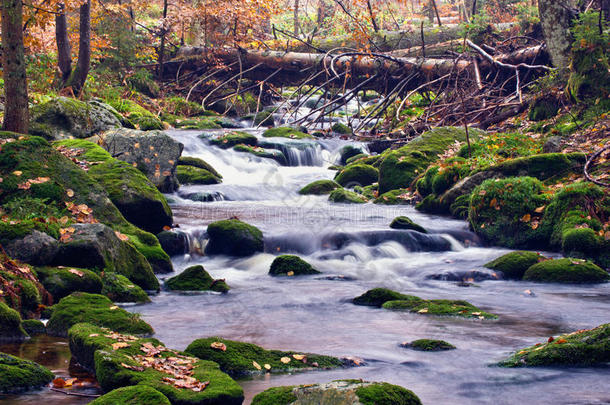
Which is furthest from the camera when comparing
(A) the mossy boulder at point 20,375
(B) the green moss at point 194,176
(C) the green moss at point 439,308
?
(B) the green moss at point 194,176

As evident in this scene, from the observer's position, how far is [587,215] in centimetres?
983

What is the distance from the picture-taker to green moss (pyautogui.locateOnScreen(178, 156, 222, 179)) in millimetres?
15836

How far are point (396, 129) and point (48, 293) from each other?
46.6 feet

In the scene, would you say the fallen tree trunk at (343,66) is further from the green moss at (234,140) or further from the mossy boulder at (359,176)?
the mossy boulder at (359,176)

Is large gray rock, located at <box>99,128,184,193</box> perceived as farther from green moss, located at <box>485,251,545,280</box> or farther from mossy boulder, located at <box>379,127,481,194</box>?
green moss, located at <box>485,251,545,280</box>

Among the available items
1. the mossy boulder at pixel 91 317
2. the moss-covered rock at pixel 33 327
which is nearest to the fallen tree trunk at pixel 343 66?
the mossy boulder at pixel 91 317

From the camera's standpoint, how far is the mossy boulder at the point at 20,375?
417cm

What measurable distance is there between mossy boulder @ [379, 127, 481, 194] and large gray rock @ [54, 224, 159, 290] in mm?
7915

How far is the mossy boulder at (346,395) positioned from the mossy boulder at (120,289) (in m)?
3.82

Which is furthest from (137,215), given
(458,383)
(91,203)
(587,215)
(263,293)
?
(587,215)

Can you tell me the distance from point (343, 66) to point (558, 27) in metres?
7.02

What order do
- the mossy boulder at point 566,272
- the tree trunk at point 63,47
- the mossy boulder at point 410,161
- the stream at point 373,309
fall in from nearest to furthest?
the stream at point 373,309 < the mossy boulder at point 566,272 < the mossy boulder at point 410,161 < the tree trunk at point 63,47

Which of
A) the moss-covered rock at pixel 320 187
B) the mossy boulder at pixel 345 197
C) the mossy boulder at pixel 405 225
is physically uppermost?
the moss-covered rock at pixel 320 187

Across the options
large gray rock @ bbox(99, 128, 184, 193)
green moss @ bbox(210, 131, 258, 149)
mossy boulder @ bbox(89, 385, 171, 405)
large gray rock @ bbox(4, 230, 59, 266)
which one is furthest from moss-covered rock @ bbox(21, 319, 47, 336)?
green moss @ bbox(210, 131, 258, 149)
